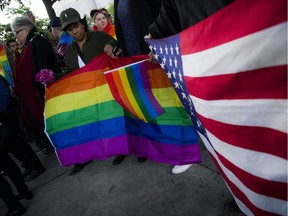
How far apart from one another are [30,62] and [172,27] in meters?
2.63

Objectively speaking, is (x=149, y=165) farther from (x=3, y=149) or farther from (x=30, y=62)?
(x=30, y=62)

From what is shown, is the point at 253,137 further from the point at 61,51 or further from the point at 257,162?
the point at 61,51

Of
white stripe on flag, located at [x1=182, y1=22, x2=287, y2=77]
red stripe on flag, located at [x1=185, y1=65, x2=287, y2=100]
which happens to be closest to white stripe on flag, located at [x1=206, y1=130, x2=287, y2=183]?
red stripe on flag, located at [x1=185, y1=65, x2=287, y2=100]

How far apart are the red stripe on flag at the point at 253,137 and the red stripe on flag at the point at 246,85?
0.13 m

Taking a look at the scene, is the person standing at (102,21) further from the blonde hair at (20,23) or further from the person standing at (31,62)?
the blonde hair at (20,23)

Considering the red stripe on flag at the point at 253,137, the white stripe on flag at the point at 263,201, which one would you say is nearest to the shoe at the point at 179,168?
the white stripe on flag at the point at 263,201

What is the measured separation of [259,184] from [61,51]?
3.99 meters

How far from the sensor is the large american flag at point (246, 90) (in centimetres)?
89

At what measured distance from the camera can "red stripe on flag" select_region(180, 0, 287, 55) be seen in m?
0.84

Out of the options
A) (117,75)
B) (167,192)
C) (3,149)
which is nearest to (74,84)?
(117,75)

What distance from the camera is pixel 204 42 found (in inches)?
47.4

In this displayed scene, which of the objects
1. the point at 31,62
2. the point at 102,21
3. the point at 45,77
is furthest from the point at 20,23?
the point at 102,21

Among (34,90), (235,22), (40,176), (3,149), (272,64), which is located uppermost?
(235,22)

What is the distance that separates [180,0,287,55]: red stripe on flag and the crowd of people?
0.08 meters
